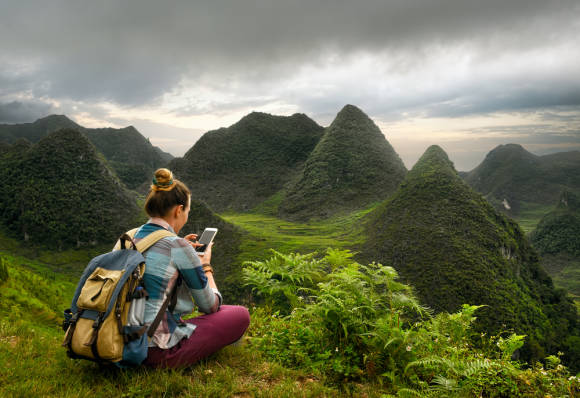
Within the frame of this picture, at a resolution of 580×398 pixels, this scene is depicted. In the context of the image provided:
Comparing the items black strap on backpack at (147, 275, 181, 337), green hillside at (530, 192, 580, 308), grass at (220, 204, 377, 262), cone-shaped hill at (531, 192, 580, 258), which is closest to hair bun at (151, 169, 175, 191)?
black strap on backpack at (147, 275, 181, 337)

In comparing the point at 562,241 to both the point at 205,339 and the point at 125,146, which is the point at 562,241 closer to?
the point at 205,339

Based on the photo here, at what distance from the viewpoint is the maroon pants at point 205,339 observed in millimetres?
3445

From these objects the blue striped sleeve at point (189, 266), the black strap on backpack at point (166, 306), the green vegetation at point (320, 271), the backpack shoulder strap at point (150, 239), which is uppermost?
the backpack shoulder strap at point (150, 239)

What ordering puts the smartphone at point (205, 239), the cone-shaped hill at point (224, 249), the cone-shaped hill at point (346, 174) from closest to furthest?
1. the smartphone at point (205, 239)
2. the cone-shaped hill at point (224, 249)
3. the cone-shaped hill at point (346, 174)

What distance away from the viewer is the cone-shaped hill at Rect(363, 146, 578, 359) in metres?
22.7

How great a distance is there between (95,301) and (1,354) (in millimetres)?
2712

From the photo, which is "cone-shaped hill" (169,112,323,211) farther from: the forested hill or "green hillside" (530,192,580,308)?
"green hillside" (530,192,580,308)

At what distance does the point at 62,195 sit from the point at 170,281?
1659 inches

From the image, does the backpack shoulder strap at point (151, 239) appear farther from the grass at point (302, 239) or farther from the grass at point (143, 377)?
the grass at point (302, 239)

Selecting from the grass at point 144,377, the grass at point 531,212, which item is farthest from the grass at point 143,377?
the grass at point 531,212

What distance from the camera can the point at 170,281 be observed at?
3.28m

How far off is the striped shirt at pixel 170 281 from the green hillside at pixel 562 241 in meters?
114

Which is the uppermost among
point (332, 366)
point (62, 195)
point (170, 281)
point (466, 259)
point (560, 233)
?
point (62, 195)

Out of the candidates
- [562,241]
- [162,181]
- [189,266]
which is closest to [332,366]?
[189,266]
